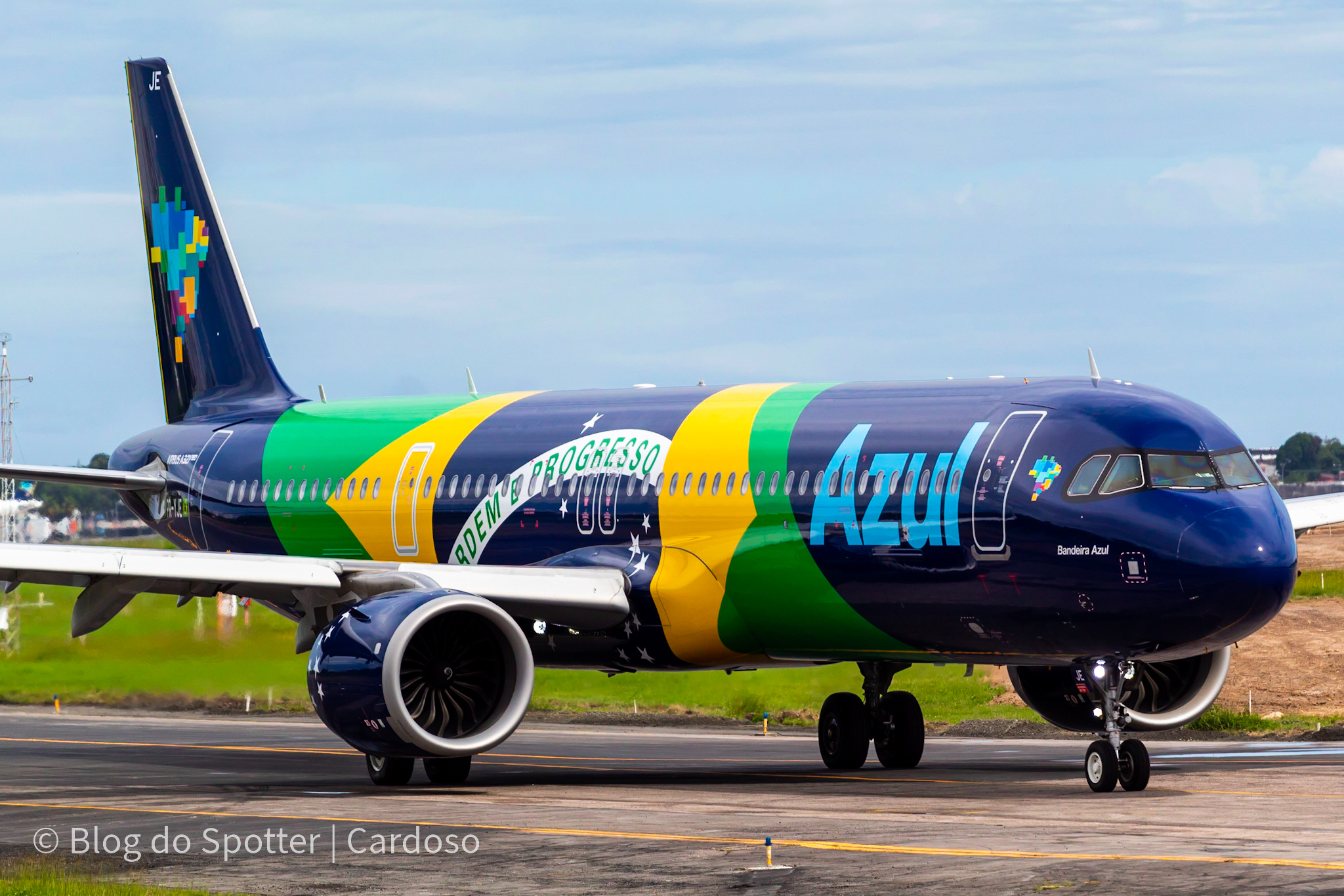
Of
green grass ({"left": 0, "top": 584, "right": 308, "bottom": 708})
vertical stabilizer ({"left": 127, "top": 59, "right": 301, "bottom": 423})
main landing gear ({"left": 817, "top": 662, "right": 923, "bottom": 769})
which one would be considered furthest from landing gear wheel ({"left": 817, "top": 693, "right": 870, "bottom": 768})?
vertical stabilizer ({"left": 127, "top": 59, "right": 301, "bottom": 423})

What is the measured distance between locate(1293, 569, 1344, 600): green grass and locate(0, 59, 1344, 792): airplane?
25.3 m

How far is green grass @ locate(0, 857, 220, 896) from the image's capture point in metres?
13.9

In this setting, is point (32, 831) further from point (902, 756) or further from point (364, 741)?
point (902, 756)

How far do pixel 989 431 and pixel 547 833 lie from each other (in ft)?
22.1

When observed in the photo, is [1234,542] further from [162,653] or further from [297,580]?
[162,653]

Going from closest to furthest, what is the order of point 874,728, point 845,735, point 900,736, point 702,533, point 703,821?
point 703,821, point 702,533, point 845,735, point 900,736, point 874,728

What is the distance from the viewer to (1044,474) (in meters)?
20.1

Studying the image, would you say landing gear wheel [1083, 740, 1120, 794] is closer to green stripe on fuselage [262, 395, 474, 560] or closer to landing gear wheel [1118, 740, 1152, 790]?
landing gear wheel [1118, 740, 1152, 790]

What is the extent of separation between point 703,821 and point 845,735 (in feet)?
23.0

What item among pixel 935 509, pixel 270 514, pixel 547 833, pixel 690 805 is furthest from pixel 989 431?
pixel 270 514

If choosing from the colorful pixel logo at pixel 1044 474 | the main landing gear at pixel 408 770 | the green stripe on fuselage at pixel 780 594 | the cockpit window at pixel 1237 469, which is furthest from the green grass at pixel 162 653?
the cockpit window at pixel 1237 469

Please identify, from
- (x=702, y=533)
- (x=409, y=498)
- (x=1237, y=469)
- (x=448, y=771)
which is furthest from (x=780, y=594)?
(x=409, y=498)

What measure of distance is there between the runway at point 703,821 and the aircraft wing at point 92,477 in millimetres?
3964

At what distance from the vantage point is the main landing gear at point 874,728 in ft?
81.9
